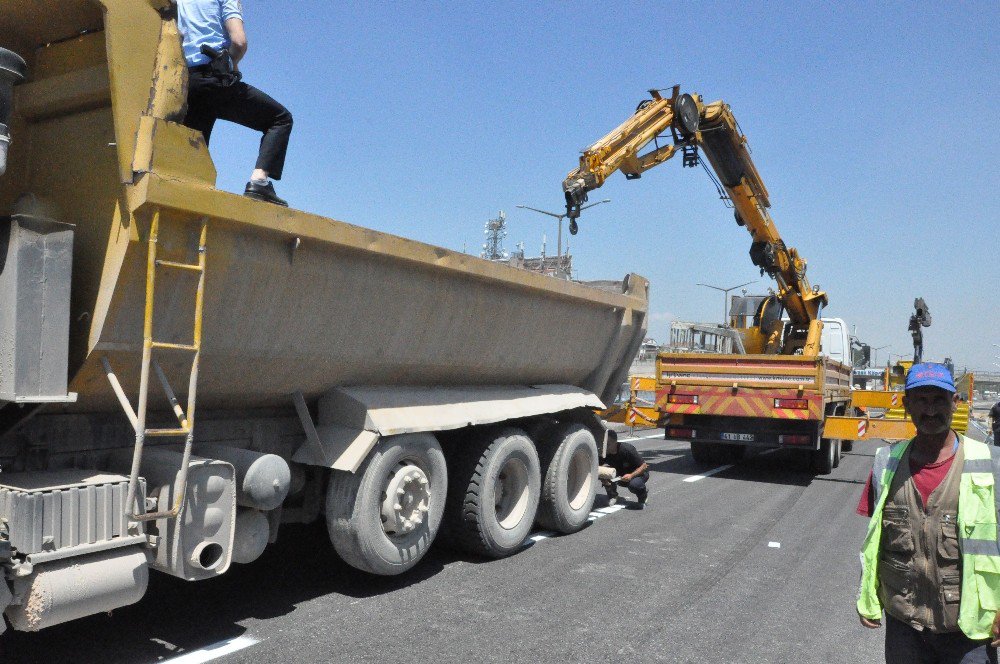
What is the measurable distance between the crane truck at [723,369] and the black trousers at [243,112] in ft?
16.3

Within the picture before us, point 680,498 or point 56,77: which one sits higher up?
point 56,77

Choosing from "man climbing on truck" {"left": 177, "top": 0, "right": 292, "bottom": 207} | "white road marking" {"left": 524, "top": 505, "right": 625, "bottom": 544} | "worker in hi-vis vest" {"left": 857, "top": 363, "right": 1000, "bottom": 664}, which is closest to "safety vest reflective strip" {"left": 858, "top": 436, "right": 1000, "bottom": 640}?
"worker in hi-vis vest" {"left": 857, "top": 363, "right": 1000, "bottom": 664}

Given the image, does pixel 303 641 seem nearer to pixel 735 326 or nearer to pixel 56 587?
pixel 56 587

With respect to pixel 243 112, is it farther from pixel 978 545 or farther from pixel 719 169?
pixel 719 169

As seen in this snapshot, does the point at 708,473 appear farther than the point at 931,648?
Yes

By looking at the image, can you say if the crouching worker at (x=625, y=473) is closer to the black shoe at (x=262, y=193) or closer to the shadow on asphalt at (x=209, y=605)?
the shadow on asphalt at (x=209, y=605)

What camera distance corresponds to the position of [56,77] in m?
4.13

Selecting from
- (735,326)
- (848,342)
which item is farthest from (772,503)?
(848,342)

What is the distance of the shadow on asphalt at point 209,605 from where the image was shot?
411 centimetres

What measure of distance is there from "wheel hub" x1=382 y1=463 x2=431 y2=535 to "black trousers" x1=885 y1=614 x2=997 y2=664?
305cm

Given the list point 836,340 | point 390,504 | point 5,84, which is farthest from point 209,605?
point 836,340

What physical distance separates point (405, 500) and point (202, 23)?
315cm

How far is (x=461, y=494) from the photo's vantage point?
6.04m

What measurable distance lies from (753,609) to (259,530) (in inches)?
127
